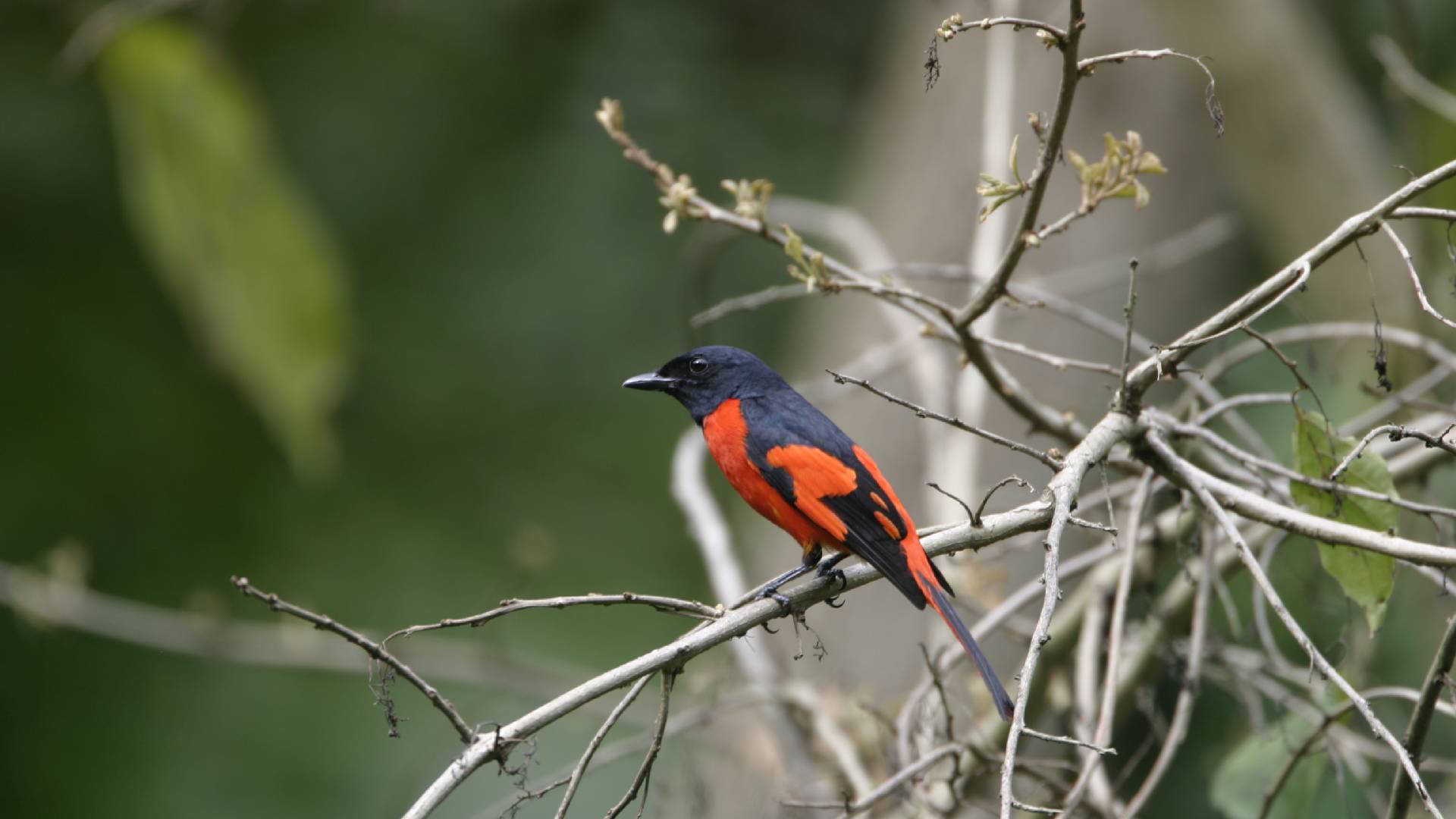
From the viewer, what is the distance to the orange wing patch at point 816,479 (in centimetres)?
265

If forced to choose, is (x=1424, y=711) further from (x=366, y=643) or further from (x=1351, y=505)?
(x=366, y=643)

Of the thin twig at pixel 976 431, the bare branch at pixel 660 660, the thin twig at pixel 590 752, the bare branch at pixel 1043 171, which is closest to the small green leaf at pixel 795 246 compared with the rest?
the bare branch at pixel 1043 171

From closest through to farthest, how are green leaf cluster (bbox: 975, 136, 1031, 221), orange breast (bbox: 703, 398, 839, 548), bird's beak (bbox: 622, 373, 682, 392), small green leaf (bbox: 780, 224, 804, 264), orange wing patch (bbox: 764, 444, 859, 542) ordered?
green leaf cluster (bbox: 975, 136, 1031, 221)
small green leaf (bbox: 780, 224, 804, 264)
orange wing patch (bbox: 764, 444, 859, 542)
orange breast (bbox: 703, 398, 839, 548)
bird's beak (bbox: 622, 373, 682, 392)

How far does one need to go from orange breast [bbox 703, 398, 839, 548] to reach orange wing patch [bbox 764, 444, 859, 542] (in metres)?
0.03

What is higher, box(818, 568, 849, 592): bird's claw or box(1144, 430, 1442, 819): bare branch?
box(818, 568, 849, 592): bird's claw

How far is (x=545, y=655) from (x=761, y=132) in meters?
3.37

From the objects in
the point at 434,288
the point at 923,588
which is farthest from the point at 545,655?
the point at 923,588

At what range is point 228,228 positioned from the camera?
15.4ft

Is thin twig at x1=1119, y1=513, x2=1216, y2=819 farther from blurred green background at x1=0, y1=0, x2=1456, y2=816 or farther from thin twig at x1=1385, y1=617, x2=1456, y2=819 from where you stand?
blurred green background at x1=0, y1=0, x2=1456, y2=816

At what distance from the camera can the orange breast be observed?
109 inches

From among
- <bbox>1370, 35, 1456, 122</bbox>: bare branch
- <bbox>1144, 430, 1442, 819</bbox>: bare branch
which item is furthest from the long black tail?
<bbox>1370, 35, 1456, 122</bbox>: bare branch

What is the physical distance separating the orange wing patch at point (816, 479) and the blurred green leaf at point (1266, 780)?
98cm

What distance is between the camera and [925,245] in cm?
560

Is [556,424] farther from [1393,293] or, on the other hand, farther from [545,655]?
[1393,293]
